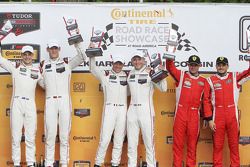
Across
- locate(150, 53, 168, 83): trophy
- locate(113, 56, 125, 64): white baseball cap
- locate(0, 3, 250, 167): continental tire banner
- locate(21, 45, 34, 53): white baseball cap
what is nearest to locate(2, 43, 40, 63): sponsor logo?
locate(0, 3, 250, 167): continental tire banner

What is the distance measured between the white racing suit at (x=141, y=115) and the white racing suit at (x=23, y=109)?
140cm

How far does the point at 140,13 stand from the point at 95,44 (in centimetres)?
87

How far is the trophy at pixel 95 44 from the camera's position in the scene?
23.2 ft

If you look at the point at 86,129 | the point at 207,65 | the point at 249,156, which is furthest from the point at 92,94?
the point at 249,156

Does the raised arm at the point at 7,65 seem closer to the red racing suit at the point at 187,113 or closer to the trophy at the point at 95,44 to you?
the trophy at the point at 95,44

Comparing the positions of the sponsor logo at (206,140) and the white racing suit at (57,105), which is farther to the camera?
the sponsor logo at (206,140)

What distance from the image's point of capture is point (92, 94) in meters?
7.55

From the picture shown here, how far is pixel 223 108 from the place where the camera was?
713 centimetres

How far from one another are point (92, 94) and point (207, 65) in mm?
1830

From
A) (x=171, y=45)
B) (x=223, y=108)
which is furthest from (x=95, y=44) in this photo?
(x=223, y=108)

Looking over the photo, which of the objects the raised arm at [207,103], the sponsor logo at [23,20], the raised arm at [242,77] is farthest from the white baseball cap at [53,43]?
the raised arm at [242,77]

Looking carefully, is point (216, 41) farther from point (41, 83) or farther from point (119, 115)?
point (41, 83)

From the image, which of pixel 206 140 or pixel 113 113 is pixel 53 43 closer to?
pixel 113 113

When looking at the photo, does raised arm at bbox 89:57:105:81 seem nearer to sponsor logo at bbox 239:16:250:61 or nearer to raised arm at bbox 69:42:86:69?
raised arm at bbox 69:42:86:69
